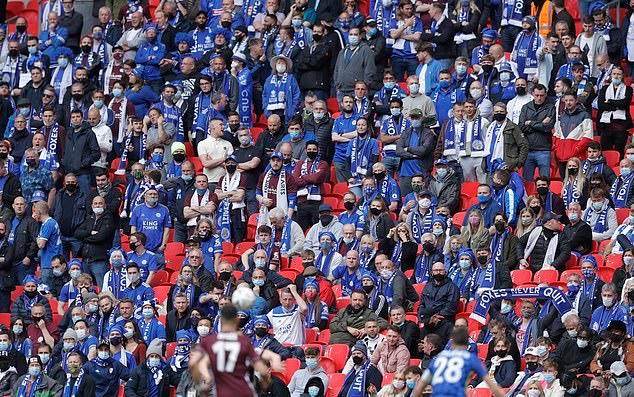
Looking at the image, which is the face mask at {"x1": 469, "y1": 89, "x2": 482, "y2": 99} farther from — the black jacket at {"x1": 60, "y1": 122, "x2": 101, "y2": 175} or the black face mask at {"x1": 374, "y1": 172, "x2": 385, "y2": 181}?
the black jacket at {"x1": 60, "y1": 122, "x2": 101, "y2": 175}

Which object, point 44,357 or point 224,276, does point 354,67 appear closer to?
point 224,276

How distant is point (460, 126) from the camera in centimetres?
2612

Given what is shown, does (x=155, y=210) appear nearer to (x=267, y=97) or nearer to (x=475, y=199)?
(x=267, y=97)

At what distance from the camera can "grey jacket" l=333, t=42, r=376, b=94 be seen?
28.2 meters

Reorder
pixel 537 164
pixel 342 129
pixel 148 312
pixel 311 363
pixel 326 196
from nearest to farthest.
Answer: pixel 311 363
pixel 148 312
pixel 537 164
pixel 326 196
pixel 342 129

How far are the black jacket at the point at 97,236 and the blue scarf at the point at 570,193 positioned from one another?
646cm

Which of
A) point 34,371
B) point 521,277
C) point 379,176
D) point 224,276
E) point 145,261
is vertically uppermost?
point 379,176

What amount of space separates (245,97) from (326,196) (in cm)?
258

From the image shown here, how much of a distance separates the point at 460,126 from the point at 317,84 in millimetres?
3252

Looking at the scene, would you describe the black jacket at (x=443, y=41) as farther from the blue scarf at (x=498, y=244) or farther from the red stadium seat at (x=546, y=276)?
the red stadium seat at (x=546, y=276)

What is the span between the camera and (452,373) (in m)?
16.8

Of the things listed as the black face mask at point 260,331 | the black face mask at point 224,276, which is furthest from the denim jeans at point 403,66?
the black face mask at point 260,331

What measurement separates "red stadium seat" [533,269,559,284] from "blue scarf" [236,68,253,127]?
6.63 m

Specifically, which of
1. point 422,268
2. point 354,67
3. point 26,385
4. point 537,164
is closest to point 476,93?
point 537,164
